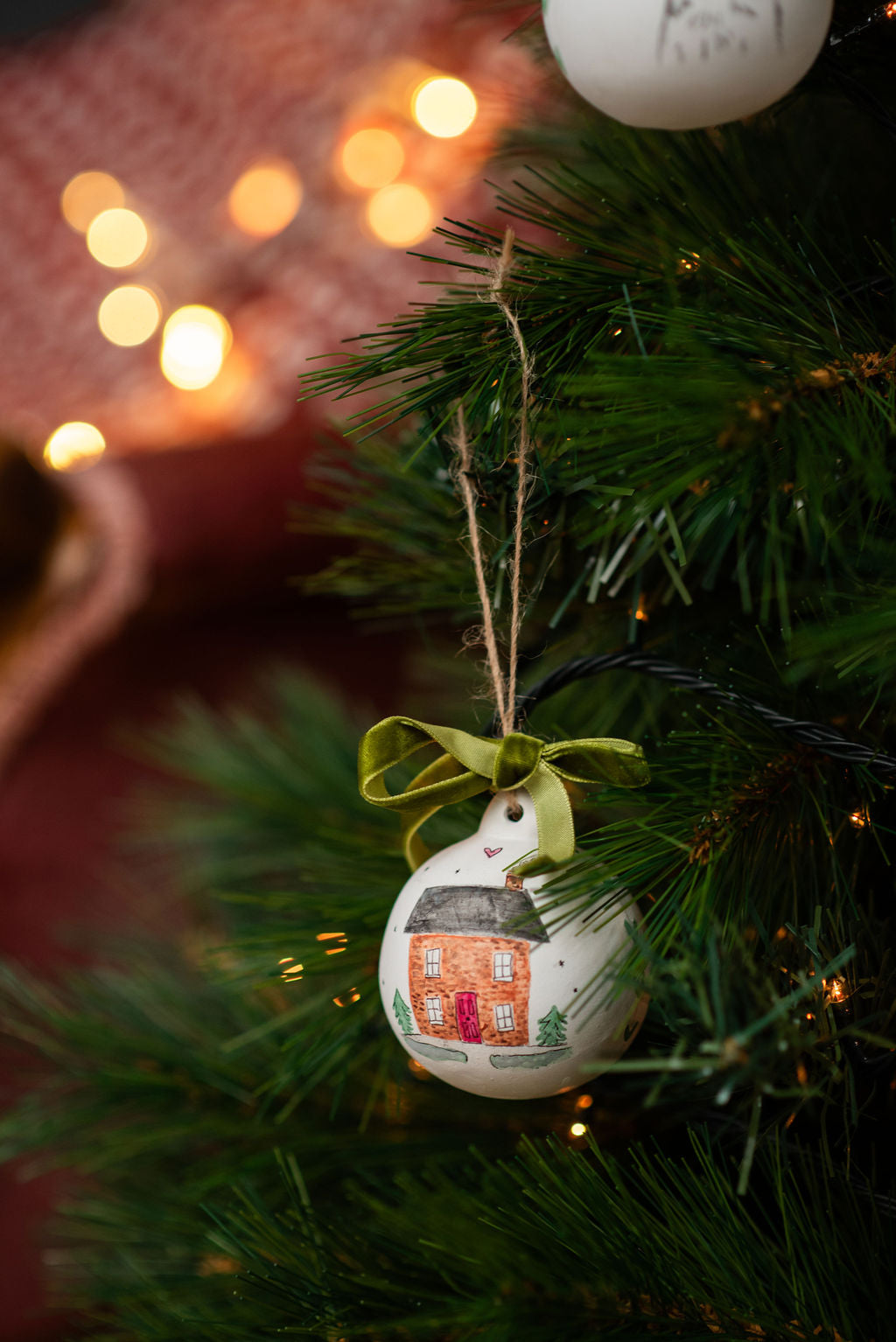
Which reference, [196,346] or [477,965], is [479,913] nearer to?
[477,965]

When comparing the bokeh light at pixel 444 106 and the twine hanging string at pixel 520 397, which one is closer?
the twine hanging string at pixel 520 397

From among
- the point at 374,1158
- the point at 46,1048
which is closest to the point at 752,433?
the point at 374,1158

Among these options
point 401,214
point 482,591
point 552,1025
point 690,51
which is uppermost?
point 401,214

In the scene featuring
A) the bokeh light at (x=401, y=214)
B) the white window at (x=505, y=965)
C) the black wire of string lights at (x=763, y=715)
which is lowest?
the white window at (x=505, y=965)

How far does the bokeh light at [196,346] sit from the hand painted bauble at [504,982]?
2.19ft

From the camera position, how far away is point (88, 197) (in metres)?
0.88

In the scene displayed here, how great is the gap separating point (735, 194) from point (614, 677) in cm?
21

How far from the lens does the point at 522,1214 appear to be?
1.05ft

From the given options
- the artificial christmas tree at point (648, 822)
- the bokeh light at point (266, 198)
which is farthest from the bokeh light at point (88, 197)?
the artificial christmas tree at point (648, 822)

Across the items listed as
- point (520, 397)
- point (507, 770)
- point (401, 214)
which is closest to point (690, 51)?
point (520, 397)

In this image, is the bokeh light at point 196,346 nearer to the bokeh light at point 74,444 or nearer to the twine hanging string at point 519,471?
the bokeh light at point 74,444

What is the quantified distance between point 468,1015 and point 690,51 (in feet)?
0.88

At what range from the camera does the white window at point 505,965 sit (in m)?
0.28

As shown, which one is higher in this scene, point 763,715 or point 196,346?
point 196,346
